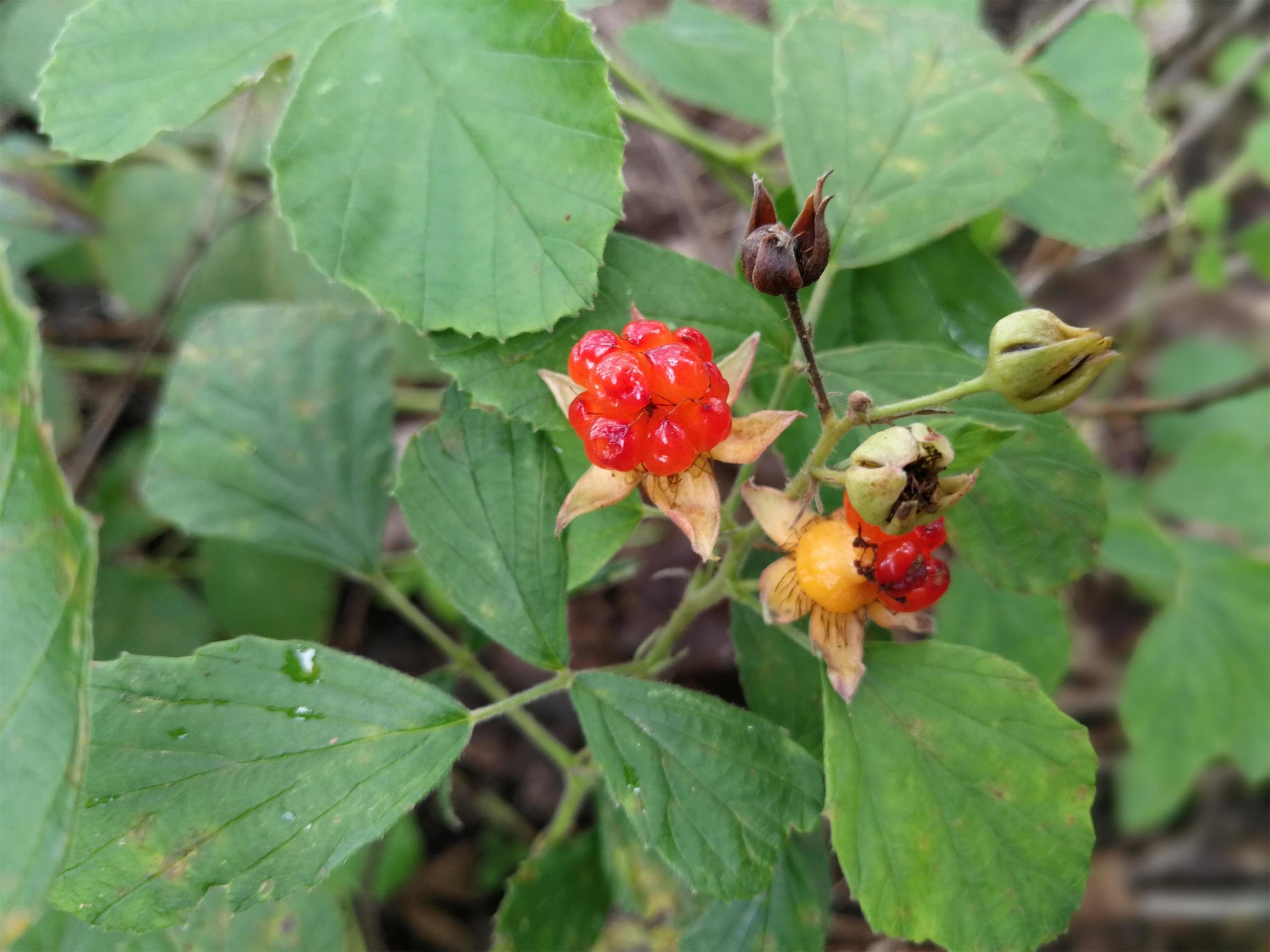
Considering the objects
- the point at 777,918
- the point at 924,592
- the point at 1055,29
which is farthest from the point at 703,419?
the point at 1055,29

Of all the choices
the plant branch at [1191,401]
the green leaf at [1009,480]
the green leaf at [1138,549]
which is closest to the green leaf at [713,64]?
the green leaf at [1009,480]

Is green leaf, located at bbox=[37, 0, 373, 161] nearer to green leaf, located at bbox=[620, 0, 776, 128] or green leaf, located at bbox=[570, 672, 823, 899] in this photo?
green leaf, located at bbox=[620, 0, 776, 128]

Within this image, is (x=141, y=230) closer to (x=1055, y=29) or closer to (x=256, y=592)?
(x=256, y=592)

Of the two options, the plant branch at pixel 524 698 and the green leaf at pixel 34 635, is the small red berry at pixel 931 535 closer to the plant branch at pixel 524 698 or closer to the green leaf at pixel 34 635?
the plant branch at pixel 524 698

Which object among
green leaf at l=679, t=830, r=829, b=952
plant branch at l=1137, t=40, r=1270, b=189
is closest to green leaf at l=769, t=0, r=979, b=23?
plant branch at l=1137, t=40, r=1270, b=189

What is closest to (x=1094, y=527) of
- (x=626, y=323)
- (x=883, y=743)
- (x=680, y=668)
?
(x=883, y=743)

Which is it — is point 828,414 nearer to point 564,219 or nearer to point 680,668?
point 564,219
